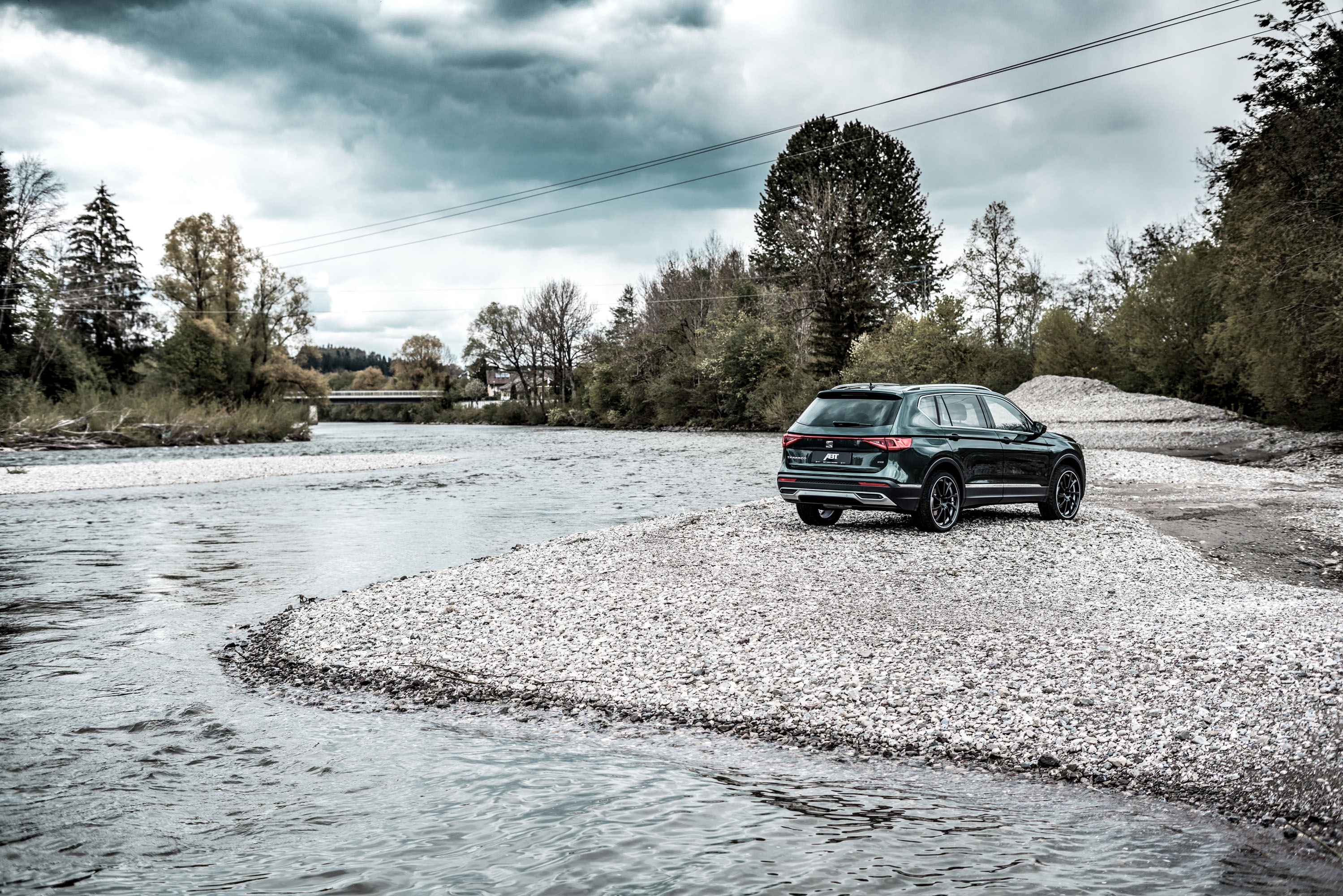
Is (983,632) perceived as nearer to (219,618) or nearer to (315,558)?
(219,618)

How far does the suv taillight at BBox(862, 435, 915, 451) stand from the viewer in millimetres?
12266

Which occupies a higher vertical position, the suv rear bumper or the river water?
the suv rear bumper

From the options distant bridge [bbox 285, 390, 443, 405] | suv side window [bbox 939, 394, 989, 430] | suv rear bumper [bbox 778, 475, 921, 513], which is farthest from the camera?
distant bridge [bbox 285, 390, 443, 405]

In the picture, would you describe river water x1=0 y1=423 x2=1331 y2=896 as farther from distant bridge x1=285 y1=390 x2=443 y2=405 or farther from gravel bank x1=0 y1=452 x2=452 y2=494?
distant bridge x1=285 y1=390 x2=443 y2=405

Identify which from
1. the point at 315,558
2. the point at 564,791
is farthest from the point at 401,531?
the point at 564,791

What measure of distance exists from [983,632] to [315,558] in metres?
9.25

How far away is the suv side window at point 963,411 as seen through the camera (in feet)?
42.6

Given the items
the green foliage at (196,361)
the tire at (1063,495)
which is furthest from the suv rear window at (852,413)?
the green foliage at (196,361)

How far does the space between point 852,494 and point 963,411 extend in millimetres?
2069

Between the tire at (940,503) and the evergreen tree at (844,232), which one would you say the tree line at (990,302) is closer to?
the evergreen tree at (844,232)

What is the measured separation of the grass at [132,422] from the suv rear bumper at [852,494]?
37882mm

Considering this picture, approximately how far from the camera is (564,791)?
4961 millimetres

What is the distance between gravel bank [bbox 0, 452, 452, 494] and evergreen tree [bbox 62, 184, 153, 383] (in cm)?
2497

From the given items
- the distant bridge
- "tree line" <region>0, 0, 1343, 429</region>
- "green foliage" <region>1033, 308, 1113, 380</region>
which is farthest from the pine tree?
the distant bridge
